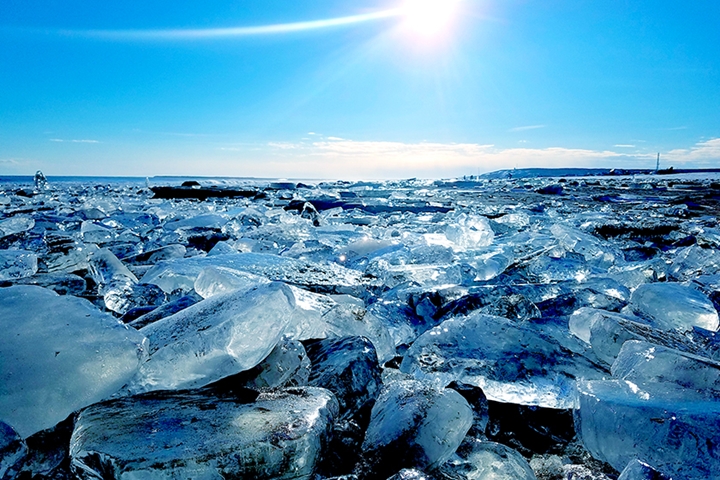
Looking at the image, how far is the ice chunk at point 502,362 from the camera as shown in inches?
29.6

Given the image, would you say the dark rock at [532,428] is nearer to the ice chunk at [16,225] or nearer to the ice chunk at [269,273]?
the ice chunk at [269,273]

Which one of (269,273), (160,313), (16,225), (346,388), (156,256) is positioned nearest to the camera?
(346,388)

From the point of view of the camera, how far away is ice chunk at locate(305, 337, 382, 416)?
69 centimetres

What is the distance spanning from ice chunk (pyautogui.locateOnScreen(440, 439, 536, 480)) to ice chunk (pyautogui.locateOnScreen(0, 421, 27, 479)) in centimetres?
57

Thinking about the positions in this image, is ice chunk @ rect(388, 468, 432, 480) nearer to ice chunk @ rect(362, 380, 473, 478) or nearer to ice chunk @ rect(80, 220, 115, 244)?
ice chunk @ rect(362, 380, 473, 478)

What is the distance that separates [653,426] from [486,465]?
9.5 inches

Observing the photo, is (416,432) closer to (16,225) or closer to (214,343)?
(214,343)

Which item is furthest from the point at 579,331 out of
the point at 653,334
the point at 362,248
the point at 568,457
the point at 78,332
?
the point at 362,248

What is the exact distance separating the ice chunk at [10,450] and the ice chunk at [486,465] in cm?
57

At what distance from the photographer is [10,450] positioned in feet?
1.63

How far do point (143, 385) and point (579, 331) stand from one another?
37.9 inches

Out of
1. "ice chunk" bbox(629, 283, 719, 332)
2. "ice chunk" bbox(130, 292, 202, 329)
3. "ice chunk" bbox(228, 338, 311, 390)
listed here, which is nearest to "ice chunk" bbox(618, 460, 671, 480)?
"ice chunk" bbox(228, 338, 311, 390)

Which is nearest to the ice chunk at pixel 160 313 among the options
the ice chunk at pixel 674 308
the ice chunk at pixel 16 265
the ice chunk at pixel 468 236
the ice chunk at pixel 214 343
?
the ice chunk at pixel 214 343

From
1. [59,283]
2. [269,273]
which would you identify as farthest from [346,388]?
[59,283]
